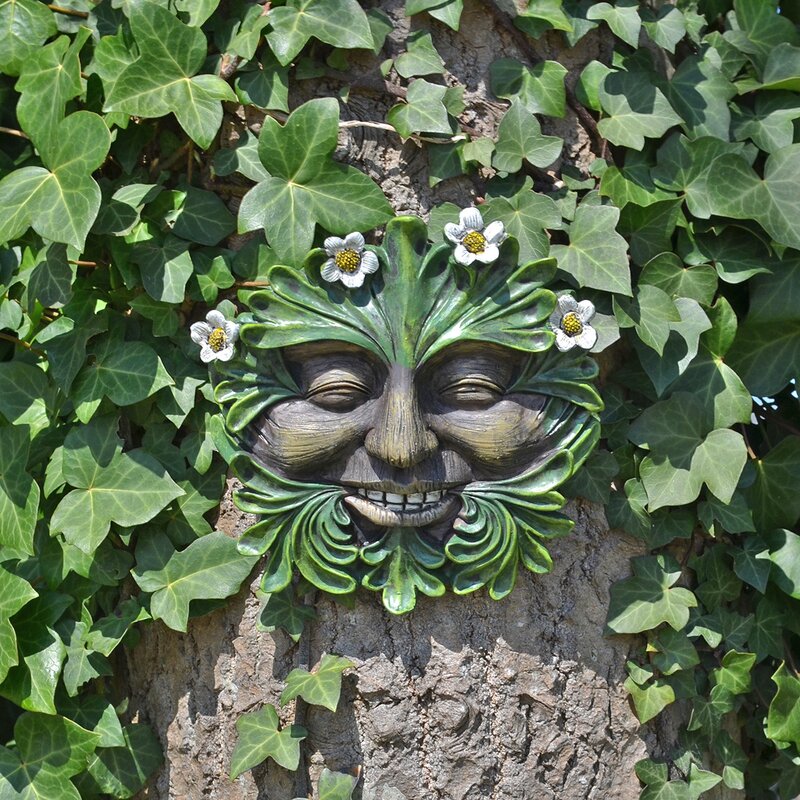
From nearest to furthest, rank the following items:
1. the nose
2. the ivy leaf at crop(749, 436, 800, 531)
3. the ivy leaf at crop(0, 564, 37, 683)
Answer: the nose, the ivy leaf at crop(0, 564, 37, 683), the ivy leaf at crop(749, 436, 800, 531)

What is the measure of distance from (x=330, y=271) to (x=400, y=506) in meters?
0.29

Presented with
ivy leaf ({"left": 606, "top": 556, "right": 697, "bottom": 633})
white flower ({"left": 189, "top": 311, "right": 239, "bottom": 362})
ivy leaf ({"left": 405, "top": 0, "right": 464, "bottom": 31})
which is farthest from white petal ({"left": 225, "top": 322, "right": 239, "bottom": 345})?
ivy leaf ({"left": 606, "top": 556, "right": 697, "bottom": 633})

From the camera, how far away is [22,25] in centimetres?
141

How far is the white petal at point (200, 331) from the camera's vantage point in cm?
129

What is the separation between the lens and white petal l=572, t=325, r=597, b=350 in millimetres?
1278

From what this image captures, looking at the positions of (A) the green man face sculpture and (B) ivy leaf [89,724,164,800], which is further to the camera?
(B) ivy leaf [89,724,164,800]

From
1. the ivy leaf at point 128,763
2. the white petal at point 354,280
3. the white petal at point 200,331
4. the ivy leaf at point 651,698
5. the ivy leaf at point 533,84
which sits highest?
the ivy leaf at point 533,84

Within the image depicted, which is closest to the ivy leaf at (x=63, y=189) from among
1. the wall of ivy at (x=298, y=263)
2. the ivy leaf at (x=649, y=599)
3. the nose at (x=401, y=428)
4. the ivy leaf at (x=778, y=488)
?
the wall of ivy at (x=298, y=263)

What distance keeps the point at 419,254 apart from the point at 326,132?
0.59 ft

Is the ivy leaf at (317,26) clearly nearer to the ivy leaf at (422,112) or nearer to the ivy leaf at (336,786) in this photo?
the ivy leaf at (422,112)

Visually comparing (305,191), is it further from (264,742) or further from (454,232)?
(264,742)

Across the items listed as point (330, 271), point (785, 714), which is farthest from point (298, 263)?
point (785, 714)

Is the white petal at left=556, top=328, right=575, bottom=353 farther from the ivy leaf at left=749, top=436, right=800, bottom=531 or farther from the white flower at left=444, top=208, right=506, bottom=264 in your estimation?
the ivy leaf at left=749, top=436, right=800, bottom=531

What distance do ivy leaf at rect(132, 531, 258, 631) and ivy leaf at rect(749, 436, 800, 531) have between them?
70 cm
